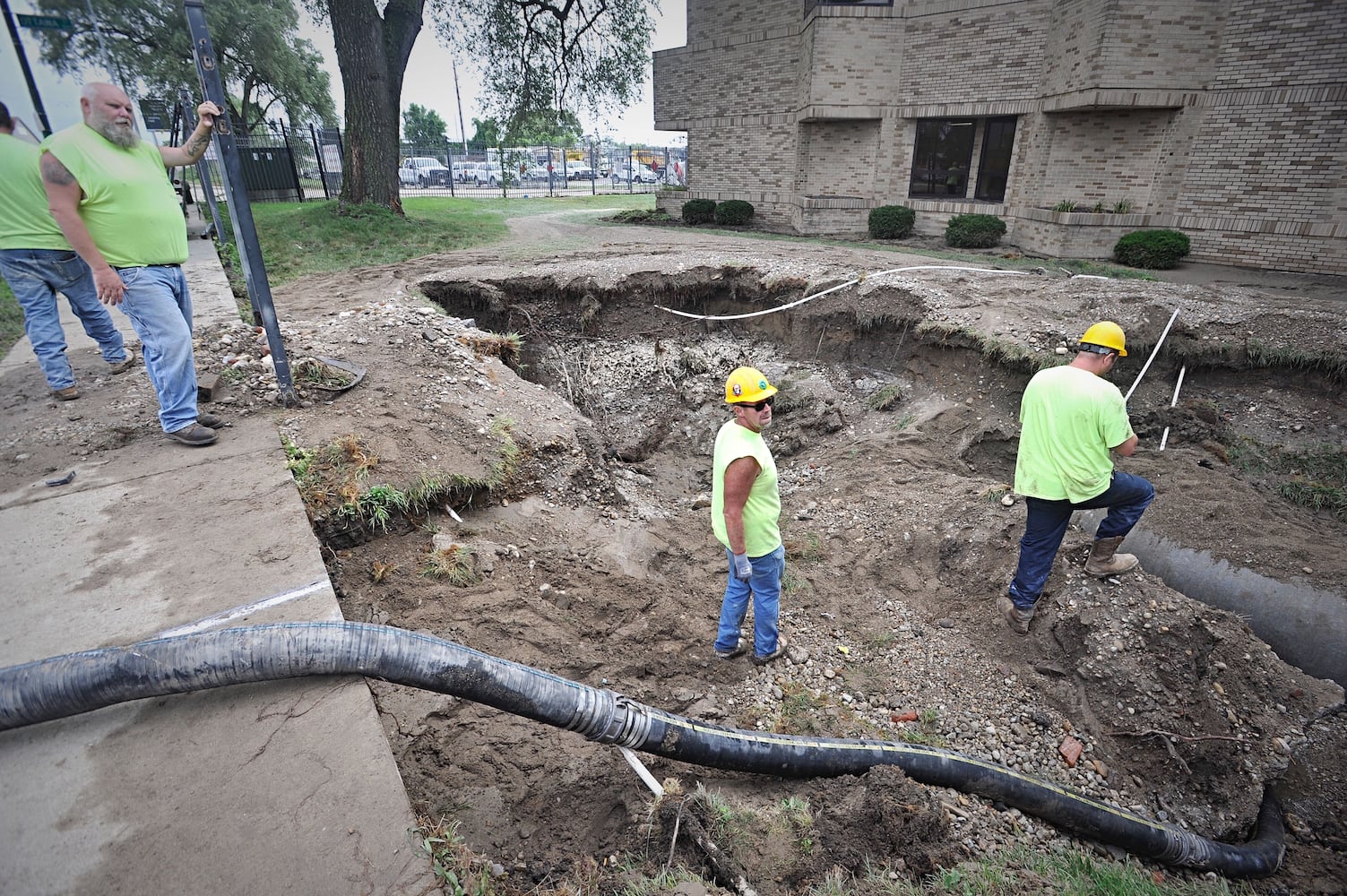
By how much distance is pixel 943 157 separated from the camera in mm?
15875

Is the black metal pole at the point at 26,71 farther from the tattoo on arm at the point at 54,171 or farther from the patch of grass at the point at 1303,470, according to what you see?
the patch of grass at the point at 1303,470

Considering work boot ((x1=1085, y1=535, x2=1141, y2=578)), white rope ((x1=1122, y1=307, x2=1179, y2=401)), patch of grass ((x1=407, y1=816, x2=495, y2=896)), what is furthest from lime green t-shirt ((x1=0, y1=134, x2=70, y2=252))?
white rope ((x1=1122, y1=307, x2=1179, y2=401))

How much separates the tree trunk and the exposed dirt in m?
7.02

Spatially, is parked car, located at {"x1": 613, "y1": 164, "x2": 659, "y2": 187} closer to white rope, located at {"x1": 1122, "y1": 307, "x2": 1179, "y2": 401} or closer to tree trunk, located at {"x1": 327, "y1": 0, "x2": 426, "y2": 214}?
tree trunk, located at {"x1": 327, "y1": 0, "x2": 426, "y2": 214}

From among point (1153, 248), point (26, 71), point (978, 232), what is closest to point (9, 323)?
point (26, 71)

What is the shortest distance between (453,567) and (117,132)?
3.23 metres

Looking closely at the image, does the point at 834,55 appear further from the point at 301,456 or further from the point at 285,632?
the point at 285,632

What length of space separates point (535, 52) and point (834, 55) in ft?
28.3

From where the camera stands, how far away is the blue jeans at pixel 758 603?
146 inches

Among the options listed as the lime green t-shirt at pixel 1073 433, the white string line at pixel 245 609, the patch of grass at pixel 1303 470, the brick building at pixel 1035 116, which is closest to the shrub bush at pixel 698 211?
the brick building at pixel 1035 116

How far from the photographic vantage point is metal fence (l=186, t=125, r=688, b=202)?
18.8 meters

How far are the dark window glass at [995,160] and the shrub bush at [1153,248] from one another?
3.63 m

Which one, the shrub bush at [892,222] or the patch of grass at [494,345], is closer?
the patch of grass at [494,345]

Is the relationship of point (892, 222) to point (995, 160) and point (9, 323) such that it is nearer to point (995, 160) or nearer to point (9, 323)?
point (995, 160)
